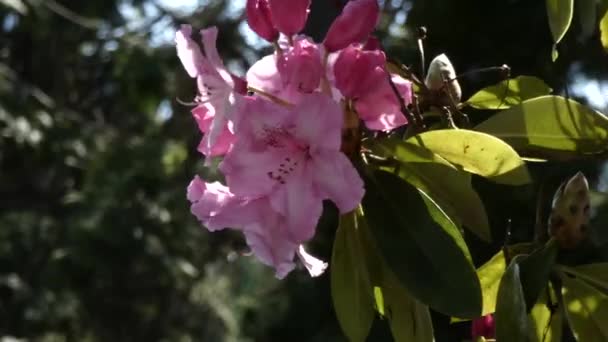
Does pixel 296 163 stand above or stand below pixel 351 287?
above

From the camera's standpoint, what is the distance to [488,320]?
932 mm

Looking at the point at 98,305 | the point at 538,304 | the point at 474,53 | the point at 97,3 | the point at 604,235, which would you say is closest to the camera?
the point at 538,304

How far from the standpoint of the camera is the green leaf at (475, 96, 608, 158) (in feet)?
2.81

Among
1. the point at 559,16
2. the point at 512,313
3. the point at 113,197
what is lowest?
the point at 113,197

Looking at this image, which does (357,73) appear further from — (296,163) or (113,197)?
(113,197)

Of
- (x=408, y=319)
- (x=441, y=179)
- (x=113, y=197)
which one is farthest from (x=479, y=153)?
(x=113, y=197)

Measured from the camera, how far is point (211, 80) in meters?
0.87

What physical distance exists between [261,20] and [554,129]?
8.9 inches

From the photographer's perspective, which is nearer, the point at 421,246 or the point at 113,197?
the point at 421,246

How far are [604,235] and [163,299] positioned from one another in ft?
16.7

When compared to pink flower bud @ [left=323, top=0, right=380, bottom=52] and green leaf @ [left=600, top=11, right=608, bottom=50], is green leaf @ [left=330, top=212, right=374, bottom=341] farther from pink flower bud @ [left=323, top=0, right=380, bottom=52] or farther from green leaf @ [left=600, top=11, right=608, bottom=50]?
green leaf @ [left=600, top=11, right=608, bottom=50]

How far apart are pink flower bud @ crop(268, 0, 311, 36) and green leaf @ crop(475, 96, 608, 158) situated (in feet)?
0.54

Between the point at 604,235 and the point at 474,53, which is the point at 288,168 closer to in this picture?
the point at 604,235

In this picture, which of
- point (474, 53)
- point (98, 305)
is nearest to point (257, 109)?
point (474, 53)
